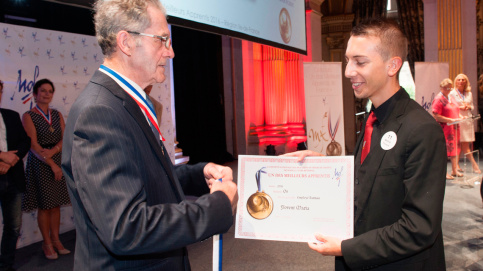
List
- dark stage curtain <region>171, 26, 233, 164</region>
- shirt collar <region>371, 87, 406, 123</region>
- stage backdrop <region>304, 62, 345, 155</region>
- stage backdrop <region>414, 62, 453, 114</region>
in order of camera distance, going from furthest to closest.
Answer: dark stage curtain <region>171, 26, 233, 164</region>
stage backdrop <region>414, 62, 453, 114</region>
stage backdrop <region>304, 62, 345, 155</region>
shirt collar <region>371, 87, 406, 123</region>

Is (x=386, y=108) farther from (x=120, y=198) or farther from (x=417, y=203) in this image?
(x=120, y=198)

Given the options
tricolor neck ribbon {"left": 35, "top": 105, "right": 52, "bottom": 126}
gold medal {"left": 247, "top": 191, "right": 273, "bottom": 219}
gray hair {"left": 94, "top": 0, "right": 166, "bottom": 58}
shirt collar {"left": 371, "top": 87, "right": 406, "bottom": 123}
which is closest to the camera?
gray hair {"left": 94, "top": 0, "right": 166, "bottom": 58}

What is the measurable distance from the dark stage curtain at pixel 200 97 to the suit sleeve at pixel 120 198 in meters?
8.39

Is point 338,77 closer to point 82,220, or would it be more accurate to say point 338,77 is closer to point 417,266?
point 417,266

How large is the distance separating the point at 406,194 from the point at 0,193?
3569 mm

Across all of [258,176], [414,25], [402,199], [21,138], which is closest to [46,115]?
[21,138]

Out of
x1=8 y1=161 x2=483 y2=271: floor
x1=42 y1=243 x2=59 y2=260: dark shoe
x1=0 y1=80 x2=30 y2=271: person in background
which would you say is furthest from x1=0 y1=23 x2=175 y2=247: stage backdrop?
x1=0 y1=80 x2=30 y2=271: person in background

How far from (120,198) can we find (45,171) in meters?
3.60

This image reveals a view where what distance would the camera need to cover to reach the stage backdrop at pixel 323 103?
22.4ft

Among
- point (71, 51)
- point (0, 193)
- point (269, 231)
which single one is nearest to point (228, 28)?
point (71, 51)

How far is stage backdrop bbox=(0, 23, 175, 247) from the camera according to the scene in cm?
427

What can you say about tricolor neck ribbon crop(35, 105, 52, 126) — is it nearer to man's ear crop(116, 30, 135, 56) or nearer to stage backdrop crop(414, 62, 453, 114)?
man's ear crop(116, 30, 135, 56)

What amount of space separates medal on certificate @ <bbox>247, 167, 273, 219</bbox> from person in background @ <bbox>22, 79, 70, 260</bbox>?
3.17 m

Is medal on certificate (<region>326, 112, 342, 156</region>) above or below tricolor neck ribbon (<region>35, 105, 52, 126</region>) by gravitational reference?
below
